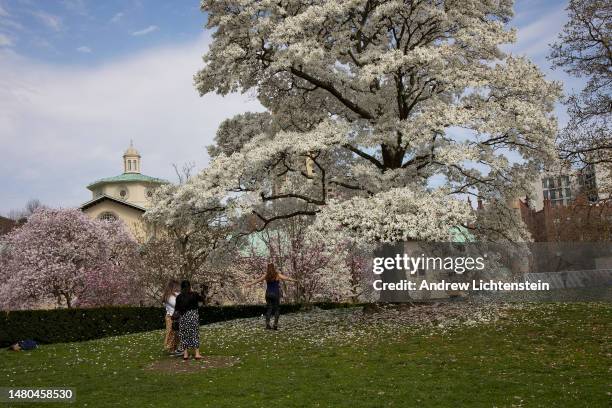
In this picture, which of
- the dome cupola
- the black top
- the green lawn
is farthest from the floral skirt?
the dome cupola

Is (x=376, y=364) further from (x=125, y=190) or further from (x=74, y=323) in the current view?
(x=125, y=190)

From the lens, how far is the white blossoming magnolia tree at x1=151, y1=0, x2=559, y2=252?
1980 cm

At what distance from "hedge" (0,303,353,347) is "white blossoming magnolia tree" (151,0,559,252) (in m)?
9.37

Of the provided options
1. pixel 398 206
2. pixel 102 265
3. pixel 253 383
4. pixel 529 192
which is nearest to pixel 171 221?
pixel 398 206

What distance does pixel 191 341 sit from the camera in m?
15.8

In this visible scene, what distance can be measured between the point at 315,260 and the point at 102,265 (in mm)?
14753

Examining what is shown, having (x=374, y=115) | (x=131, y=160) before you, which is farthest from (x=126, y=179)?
(x=374, y=115)

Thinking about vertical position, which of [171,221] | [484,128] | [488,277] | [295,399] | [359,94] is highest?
[359,94]

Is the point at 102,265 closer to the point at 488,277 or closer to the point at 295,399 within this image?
the point at 488,277

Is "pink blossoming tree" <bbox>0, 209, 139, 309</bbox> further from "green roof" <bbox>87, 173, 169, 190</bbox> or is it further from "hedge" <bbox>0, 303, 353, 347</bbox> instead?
"green roof" <bbox>87, 173, 169, 190</bbox>

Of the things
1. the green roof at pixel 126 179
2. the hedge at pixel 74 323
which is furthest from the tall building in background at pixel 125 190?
the hedge at pixel 74 323

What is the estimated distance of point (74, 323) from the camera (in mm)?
28078

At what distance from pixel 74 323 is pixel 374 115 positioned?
666 inches

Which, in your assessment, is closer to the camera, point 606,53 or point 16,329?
point 606,53
